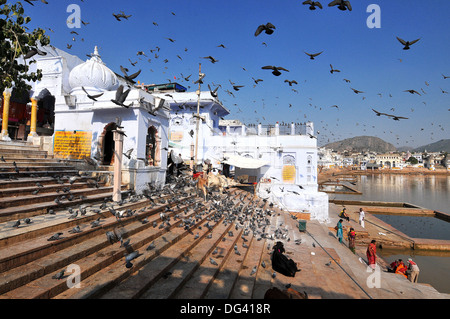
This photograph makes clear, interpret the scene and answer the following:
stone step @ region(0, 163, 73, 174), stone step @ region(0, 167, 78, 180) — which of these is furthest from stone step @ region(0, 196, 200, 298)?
stone step @ region(0, 163, 73, 174)

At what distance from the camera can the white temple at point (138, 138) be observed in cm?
1137

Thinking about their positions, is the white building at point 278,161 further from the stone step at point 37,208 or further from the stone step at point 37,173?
the stone step at point 37,208

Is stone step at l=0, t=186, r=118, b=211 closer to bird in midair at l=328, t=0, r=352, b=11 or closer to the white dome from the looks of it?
the white dome

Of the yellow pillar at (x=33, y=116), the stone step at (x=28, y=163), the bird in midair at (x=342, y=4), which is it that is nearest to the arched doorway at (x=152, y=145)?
the stone step at (x=28, y=163)

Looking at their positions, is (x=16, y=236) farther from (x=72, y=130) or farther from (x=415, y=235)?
(x=415, y=235)

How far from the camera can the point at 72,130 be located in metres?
12.7

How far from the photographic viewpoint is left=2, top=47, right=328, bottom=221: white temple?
1137 centimetres

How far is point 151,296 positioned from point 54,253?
2.30m

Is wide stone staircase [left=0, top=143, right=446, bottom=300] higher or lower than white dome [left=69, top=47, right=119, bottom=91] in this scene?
lower

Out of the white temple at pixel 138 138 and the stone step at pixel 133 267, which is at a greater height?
the white temple at pixel 138 138

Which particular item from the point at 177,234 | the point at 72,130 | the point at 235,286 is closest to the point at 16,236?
the point at 177,234

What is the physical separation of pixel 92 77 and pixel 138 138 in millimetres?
5941

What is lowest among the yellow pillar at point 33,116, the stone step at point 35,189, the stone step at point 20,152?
the stone step at point 35,189

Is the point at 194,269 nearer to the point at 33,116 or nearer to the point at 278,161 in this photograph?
the point at 33,116
